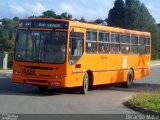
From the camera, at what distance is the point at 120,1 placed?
269 ft

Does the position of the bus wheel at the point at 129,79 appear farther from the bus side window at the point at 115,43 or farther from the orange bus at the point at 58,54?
the orange bus at the point at 58,54

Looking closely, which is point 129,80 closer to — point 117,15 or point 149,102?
point 149,102

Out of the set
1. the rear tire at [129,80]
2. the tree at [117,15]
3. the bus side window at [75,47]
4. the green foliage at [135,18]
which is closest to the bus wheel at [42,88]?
the bus side window at [75,47]

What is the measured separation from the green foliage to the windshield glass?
176ft

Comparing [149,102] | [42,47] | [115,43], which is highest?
[115,43]

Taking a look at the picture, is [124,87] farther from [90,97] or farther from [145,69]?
[90,97]

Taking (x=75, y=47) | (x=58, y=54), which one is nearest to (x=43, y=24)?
(x=58, y=54)

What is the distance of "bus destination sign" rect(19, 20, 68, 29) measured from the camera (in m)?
19.2

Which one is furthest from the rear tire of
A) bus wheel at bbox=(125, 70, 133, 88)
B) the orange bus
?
the orange bus

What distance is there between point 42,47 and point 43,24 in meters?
0.94

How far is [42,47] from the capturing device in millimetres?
19125

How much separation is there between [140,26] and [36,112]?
6255cm

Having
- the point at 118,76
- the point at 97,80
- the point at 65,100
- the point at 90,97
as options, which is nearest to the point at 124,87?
the point at 118,76

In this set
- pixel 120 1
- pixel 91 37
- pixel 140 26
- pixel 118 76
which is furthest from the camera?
pixel 120 1
